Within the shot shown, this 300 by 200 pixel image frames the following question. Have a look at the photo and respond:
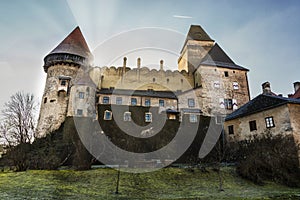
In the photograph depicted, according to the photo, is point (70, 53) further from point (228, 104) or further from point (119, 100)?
point (228, 104)

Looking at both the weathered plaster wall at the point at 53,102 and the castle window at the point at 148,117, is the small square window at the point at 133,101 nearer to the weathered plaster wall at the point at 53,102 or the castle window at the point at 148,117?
the castle window at the point at 148,117

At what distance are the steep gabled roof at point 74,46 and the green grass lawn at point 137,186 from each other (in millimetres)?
24307

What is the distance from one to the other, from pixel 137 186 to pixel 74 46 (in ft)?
97.9

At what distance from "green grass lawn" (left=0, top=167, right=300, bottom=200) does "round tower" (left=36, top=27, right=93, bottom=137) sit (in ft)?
54.2

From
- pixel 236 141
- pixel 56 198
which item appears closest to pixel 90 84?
pixel 236 141

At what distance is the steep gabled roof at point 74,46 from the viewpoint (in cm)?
3591

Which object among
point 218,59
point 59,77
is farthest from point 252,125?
point 59,77

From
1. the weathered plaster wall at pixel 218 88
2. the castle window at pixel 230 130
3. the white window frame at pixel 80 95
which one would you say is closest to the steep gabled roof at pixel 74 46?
the white window frame at pixel 80 95

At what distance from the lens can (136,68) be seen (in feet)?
125

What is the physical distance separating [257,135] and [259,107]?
2545 mm

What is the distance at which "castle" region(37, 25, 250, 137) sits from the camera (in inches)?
1184

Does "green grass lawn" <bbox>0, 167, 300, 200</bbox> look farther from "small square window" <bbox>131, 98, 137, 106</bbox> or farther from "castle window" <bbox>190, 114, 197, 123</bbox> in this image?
"small square window" <bbox>131, 98, 137, 106</bbox>

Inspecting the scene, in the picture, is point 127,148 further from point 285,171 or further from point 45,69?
point 45,69

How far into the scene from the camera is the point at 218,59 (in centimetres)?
3541
